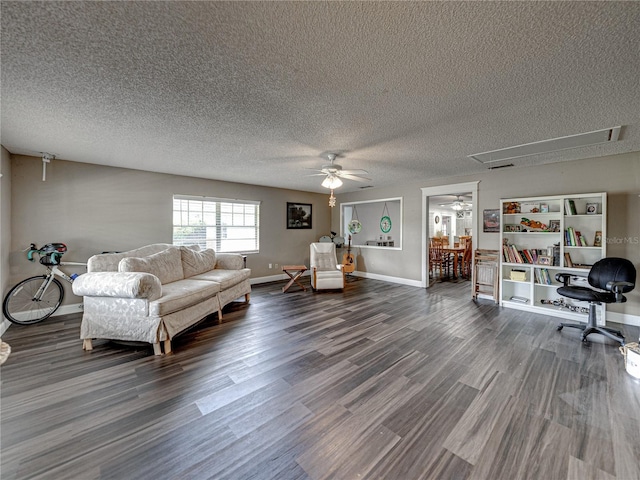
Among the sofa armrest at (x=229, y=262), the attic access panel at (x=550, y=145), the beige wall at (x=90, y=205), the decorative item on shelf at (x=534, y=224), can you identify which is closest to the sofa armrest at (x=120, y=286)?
the beige wall at (x=90, y=205)

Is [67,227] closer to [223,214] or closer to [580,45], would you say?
[223,214]

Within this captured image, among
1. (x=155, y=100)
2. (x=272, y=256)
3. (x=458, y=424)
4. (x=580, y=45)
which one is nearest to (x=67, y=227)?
(x=155, y=100)

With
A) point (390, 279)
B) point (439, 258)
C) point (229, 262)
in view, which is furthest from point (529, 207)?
point (229, 262)

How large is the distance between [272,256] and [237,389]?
4380 millimetres

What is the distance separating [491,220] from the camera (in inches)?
183

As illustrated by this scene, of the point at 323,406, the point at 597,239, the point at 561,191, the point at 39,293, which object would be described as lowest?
the point at 323,406

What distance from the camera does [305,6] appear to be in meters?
1.22

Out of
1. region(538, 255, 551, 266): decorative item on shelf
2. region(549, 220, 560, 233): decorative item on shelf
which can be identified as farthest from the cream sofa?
region(549, 220, 560, 233): decorative item on shelf

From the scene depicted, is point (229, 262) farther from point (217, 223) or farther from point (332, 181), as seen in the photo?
point (332, 181)

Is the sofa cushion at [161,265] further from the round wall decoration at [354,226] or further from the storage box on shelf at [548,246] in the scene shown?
the storage box on shelf at [548,246]

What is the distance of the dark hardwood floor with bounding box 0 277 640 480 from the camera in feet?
4.52

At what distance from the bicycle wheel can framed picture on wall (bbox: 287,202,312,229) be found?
14.4ft

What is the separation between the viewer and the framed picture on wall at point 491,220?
457cm

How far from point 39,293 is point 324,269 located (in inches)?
180
